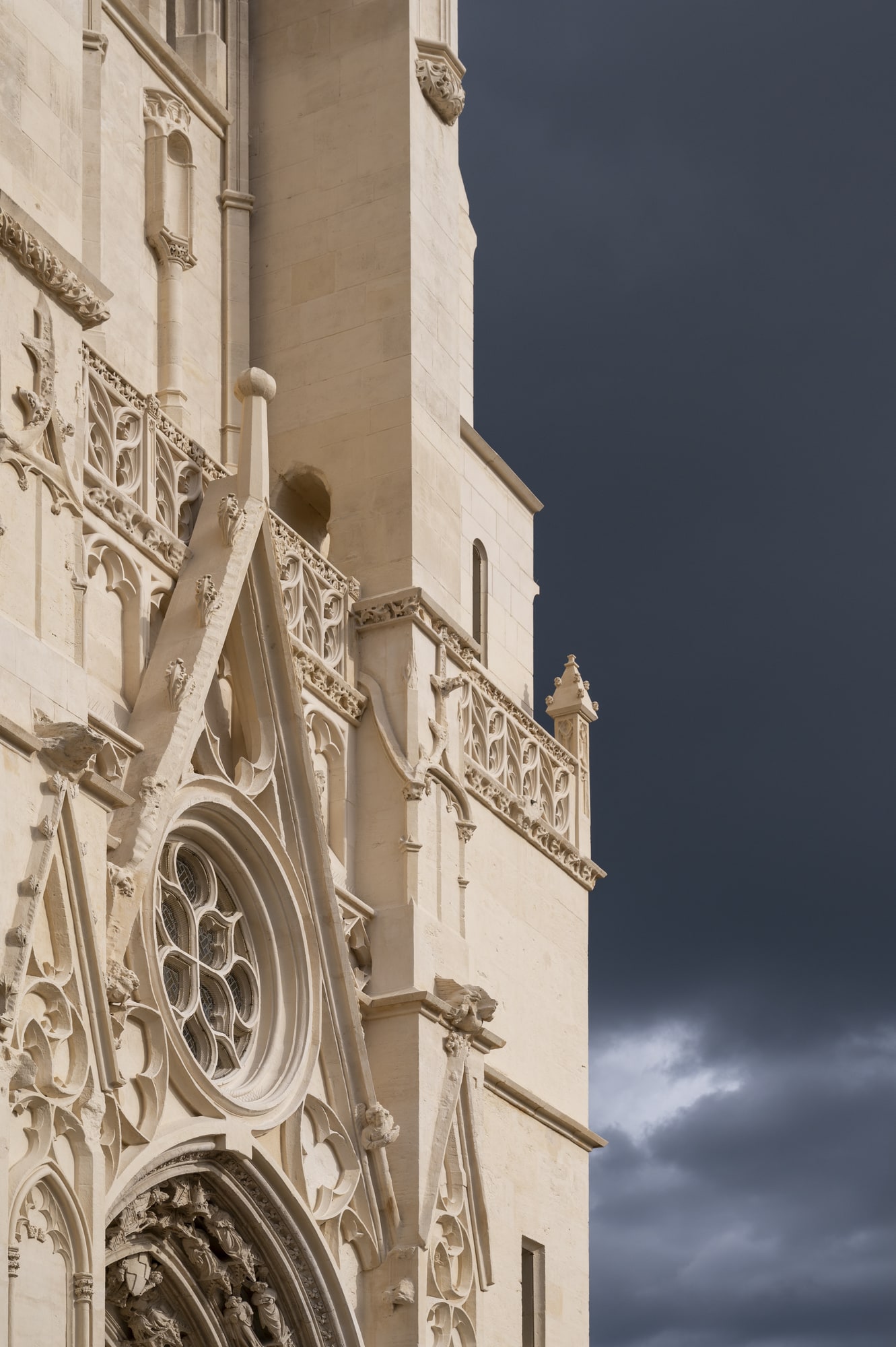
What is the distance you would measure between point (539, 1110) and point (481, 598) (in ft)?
15.7

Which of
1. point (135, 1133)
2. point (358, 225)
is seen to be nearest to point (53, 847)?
point (135, 1133)

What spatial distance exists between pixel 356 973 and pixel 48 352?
5.56 m

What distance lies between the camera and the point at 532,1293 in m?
20.8

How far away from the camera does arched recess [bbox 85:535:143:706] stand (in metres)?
16.9

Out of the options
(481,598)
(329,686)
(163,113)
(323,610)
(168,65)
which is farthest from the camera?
(481,598)

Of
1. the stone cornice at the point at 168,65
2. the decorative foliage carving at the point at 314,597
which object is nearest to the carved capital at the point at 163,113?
the stone cornice at the point at 168,65

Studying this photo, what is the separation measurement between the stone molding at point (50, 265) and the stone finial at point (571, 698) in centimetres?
847

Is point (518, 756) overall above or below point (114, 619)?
above

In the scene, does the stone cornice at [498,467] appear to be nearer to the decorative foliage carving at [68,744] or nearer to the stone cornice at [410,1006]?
the stone cornice at [410,1006]

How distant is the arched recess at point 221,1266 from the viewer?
1630 cm

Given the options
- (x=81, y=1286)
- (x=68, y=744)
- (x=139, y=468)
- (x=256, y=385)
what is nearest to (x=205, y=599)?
(x=139, y=468)

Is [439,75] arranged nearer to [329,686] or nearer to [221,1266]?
[329,686]

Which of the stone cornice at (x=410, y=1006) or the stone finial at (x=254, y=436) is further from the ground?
the stone finial at (x=254, y=436)

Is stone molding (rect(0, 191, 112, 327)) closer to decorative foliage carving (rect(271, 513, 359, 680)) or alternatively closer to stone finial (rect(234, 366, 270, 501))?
stone finial (rect(234, 366, 270, 501))
